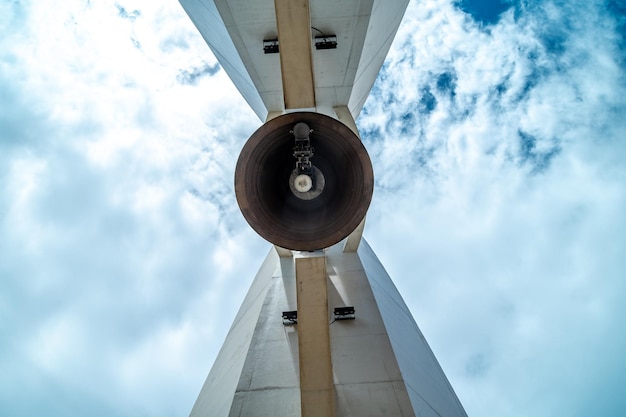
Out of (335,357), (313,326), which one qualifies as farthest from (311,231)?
(335,357)

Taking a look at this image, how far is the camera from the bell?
12.8 ft

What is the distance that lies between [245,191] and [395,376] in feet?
11.7

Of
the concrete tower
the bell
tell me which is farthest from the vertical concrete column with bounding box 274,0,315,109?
the bell

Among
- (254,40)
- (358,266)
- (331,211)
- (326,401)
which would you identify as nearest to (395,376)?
(326,401)

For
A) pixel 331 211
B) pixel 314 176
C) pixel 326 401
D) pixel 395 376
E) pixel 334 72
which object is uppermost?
pixel 334 72

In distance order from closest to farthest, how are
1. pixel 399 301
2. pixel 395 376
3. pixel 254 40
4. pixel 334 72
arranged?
pixel 395 376 → pixel 254 40 → pixel 334 72 → pixel 399 301

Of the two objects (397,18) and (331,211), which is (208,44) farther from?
(331,211)

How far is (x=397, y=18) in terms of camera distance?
21.5ft

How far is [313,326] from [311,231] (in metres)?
1.17

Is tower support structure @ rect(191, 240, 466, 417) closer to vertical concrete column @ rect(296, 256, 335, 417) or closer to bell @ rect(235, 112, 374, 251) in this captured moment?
vertical concrete column @ rect(296, 256, 335, 417)

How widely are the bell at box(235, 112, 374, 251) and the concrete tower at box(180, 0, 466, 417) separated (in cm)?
2

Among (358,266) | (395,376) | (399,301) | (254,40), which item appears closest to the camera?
(395,376)

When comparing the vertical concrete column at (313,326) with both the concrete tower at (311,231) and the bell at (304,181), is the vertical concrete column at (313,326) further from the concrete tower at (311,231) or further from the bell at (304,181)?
the bell at (304,181)

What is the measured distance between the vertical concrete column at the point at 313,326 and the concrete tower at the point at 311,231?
1cm
